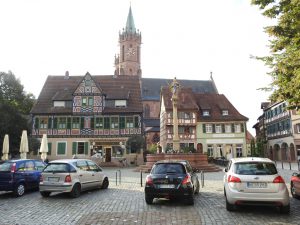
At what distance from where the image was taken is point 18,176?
40.2ft

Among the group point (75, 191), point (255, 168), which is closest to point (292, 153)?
point (255, 168)

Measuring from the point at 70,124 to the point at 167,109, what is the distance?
14.5 meters

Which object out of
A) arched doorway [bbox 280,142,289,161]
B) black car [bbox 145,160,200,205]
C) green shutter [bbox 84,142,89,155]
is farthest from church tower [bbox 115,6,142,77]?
black car [bbox 145,160,200,205]

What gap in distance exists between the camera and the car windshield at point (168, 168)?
994 cm

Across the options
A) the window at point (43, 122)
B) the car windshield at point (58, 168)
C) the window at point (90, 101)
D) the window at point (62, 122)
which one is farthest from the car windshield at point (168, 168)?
the window at point (43, 122)

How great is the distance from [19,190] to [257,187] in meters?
9.34

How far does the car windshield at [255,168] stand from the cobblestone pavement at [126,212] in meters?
1.13

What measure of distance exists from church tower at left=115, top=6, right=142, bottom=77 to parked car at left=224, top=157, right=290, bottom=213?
68.4m

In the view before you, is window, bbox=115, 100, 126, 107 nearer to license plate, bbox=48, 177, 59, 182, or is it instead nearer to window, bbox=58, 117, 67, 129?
window, bbox=58, 117, 67, 129

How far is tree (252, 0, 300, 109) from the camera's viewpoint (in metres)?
10.8

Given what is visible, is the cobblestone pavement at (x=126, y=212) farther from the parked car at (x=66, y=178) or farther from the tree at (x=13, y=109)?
the tree at (x=13, y=109)

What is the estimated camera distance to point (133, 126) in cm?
3828

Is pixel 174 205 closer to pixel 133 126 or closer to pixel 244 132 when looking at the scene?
pixel 133 126

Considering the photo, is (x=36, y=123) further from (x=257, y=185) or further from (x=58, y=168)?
(x=257, y=185)
